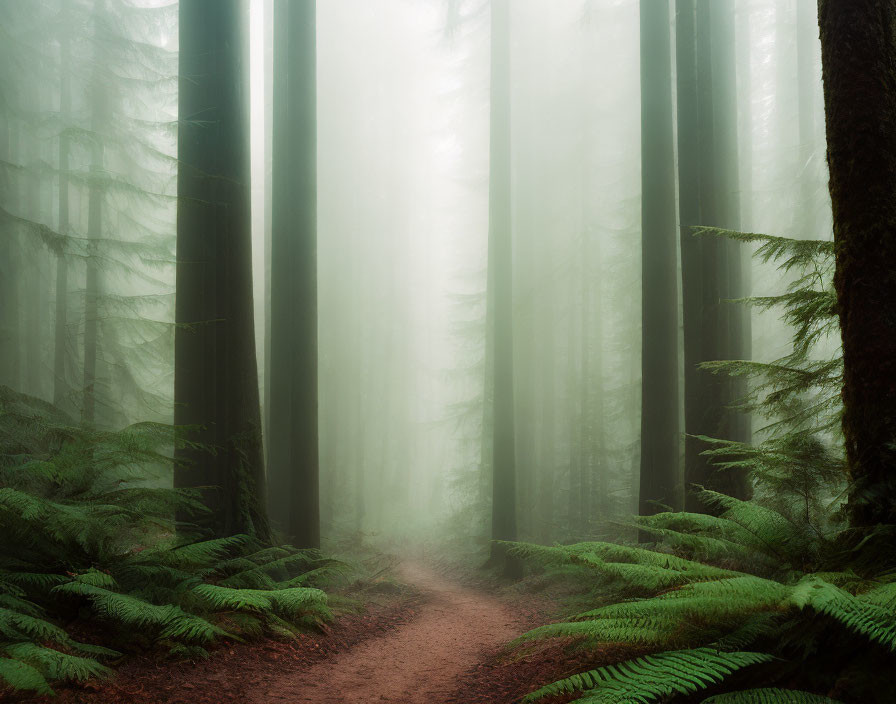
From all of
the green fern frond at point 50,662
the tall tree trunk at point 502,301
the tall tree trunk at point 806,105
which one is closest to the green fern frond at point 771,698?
the green fern frond at point 50,662

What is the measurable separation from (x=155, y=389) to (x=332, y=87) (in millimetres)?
14034

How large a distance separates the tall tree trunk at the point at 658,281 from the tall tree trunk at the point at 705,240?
0.62 meters

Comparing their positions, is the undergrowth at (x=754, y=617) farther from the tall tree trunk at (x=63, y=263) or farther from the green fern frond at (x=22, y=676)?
the tall tree trunk at (x=63, y=263)

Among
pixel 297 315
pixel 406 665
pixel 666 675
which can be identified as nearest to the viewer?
pixel 666 675

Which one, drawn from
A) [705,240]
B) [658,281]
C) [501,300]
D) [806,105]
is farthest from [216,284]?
[806,105]

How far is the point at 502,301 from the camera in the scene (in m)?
13.2

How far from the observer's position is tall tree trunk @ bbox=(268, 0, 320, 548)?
9094mm

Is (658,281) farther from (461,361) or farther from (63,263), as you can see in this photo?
(63,263)

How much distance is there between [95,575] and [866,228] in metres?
5.96

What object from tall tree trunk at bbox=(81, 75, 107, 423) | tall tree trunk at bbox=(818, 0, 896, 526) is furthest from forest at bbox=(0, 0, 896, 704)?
tall tree trunk at bbox=(81, 75, 107, 423)

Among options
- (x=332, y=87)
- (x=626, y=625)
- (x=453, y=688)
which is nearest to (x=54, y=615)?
(x=453, y=688)

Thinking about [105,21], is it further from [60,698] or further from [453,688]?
[453,688]

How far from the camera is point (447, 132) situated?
20438 millimetres

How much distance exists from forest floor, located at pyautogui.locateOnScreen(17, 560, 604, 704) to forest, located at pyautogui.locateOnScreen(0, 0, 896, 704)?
4 centimetres
